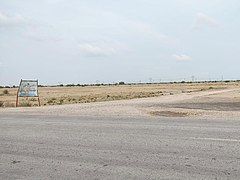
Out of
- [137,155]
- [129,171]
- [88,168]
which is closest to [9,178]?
[88,168]

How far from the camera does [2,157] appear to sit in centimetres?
825

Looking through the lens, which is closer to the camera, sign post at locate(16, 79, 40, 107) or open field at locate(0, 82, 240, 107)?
sign post at locate(16, 79, 40, 107)

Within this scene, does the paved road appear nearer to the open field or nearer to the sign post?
the sign post

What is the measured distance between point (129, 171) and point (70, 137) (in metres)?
4.13

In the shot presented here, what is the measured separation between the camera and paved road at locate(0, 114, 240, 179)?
6824mm

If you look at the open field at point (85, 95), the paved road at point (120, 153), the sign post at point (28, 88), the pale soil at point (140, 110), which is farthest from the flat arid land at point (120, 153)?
the open field at point (85, 95)

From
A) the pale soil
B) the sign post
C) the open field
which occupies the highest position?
the sign post

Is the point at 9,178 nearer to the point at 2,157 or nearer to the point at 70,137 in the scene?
the point at 2,157

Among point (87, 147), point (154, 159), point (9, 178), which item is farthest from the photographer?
point (87, 147)

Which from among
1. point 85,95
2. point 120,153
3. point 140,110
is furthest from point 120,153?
point 85,95

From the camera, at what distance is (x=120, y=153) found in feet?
27.6

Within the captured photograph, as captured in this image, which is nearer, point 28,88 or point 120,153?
point 120,153

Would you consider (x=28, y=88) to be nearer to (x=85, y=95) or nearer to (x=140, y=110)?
(x=140, y=110)

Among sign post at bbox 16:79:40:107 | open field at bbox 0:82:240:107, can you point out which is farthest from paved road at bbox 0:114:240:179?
open field at bbox 0:82:240:107
